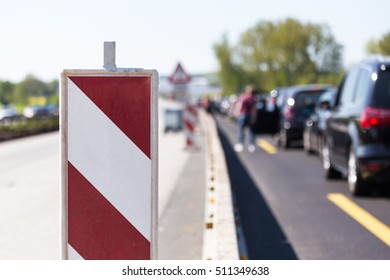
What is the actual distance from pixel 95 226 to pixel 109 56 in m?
0.69

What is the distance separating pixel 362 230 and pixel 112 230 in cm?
548

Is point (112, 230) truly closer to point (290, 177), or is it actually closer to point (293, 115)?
point (290, 177)

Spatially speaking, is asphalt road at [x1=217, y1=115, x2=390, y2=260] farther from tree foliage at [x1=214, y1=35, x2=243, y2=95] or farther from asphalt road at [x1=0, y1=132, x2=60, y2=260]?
tree foliage at [x1=214, y1=35, x2=243, y2=95]

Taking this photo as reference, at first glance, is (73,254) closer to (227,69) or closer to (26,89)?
(26,89)

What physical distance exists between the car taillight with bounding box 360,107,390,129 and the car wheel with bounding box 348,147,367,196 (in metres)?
0.53

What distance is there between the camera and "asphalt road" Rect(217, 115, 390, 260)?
771 centimetres

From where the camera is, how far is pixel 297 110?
72.1ft

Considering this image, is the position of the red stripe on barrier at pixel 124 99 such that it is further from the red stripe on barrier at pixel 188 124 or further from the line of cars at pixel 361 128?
the red stripe on barrier at pixel 188 124

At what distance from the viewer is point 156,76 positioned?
3.58 metres

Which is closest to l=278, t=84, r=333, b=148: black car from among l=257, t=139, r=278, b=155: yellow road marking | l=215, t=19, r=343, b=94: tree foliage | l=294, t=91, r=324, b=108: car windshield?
l=294, t=91, r=324, b=108: car windshield

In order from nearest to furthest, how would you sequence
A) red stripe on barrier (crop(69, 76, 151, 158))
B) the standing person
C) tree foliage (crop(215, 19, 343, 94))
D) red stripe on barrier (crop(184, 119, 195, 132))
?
red stripe on barrier (crop(69, 76, 151, 158)) → the standing person → red stripe on barrier (crop(184, 119, 195, 132)) → tree foliage (crop(215, 19, 343, 94))

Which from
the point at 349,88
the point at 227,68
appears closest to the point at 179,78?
the point at 349,88

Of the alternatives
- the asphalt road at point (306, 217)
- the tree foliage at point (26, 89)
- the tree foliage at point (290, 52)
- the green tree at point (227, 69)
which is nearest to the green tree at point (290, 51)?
the tree foliage at point (290, 52)
